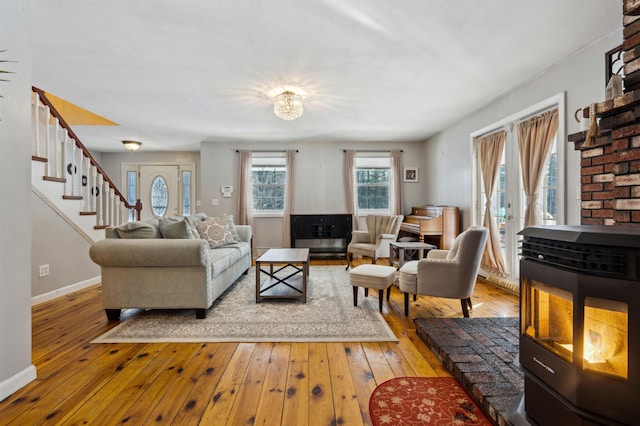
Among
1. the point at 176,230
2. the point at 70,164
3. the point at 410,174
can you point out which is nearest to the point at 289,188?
the point at 410,174

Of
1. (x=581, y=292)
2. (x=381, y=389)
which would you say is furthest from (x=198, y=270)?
(x=581, y=292)

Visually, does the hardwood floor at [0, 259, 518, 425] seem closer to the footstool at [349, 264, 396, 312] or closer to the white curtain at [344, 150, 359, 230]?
the footstool at [349, 264, 396, 312]

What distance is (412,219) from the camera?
201 inches

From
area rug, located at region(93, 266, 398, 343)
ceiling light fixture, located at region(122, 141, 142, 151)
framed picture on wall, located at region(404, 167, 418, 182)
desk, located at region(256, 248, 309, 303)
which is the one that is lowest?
area rug, located at region(93, 266, 398, 343)

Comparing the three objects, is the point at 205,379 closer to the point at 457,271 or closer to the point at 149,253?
the point at 149,253

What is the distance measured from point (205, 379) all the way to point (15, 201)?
4.92 ft

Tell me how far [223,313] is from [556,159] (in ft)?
11.8

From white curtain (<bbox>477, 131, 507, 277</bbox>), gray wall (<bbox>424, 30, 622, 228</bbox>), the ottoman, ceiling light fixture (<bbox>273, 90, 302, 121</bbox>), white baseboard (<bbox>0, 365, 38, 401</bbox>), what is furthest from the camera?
white curtain (<bbox>477, 131, 507, 277</bbox>)

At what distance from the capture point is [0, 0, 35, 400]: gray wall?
155cm

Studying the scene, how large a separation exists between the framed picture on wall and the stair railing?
16.8 ft

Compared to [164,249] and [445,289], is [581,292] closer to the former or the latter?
[445,289]

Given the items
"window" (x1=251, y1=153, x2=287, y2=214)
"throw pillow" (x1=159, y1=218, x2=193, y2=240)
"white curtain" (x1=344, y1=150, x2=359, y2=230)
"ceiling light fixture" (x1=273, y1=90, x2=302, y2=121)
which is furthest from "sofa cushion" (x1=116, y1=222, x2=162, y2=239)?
"white curtain" (x1=344, y1=150, x2=359, y2=230)

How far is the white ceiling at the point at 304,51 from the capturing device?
198 centimetres

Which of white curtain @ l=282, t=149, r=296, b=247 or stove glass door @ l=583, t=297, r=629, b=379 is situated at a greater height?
white curtain @ l=282, t=149, r=296, b=247
